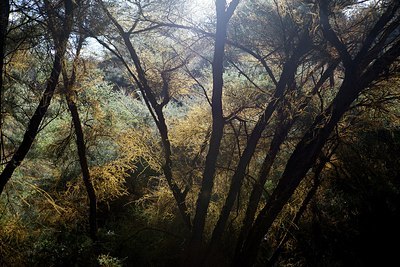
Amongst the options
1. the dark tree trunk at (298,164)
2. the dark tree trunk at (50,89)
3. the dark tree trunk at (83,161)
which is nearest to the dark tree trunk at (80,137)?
the dark tree trunk at (83,161)

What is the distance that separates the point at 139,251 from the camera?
9289 mm

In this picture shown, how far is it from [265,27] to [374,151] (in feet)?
19.4

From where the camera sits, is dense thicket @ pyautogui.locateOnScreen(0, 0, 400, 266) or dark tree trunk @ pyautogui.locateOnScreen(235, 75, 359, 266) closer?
dark tree trunk @ pyautogui.locateOnScreen(235, 75, 359, 266)

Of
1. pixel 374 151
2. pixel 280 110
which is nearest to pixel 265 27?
pixel 280 110

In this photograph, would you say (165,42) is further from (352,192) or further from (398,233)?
(398,233)

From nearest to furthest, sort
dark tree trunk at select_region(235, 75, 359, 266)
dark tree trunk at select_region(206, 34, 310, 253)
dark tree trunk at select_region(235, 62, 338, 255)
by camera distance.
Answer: dark tree trunk at select_region(235, 75, 359, 266), dark tree trunk at select_region(206, 34, 310, 253), dark tree trunk at select_region(235, 62, 338, 255)

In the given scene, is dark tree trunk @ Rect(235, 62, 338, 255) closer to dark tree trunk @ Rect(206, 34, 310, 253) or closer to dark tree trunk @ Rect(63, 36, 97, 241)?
dark tree trunk @ Rect(206, 34, 310, 253)

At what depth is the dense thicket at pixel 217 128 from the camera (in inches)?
202

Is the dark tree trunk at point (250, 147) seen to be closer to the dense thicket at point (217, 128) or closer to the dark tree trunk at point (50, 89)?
the dense thicket at point (217, 128)

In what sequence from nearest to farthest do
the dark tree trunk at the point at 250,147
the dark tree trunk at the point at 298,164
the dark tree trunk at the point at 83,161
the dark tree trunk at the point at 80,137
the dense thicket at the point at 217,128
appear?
the dark tree trunk at the point at 298,164, the dense thicket at the point at 217,128, the dark tree trunk at the point at 250,147, the dark tree trunk at the point at 80,137, the dark tree trunk at the point at 83,161

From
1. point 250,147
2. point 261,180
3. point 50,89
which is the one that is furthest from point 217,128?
point 50,89

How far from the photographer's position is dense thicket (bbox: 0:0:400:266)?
513 cm

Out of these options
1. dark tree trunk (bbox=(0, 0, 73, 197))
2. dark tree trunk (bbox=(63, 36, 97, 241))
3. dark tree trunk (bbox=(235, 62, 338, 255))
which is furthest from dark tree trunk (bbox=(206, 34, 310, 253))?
dark tree trunk (bbox=(63, 36, 97, 241))

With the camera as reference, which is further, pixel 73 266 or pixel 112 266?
pixel 73 266
